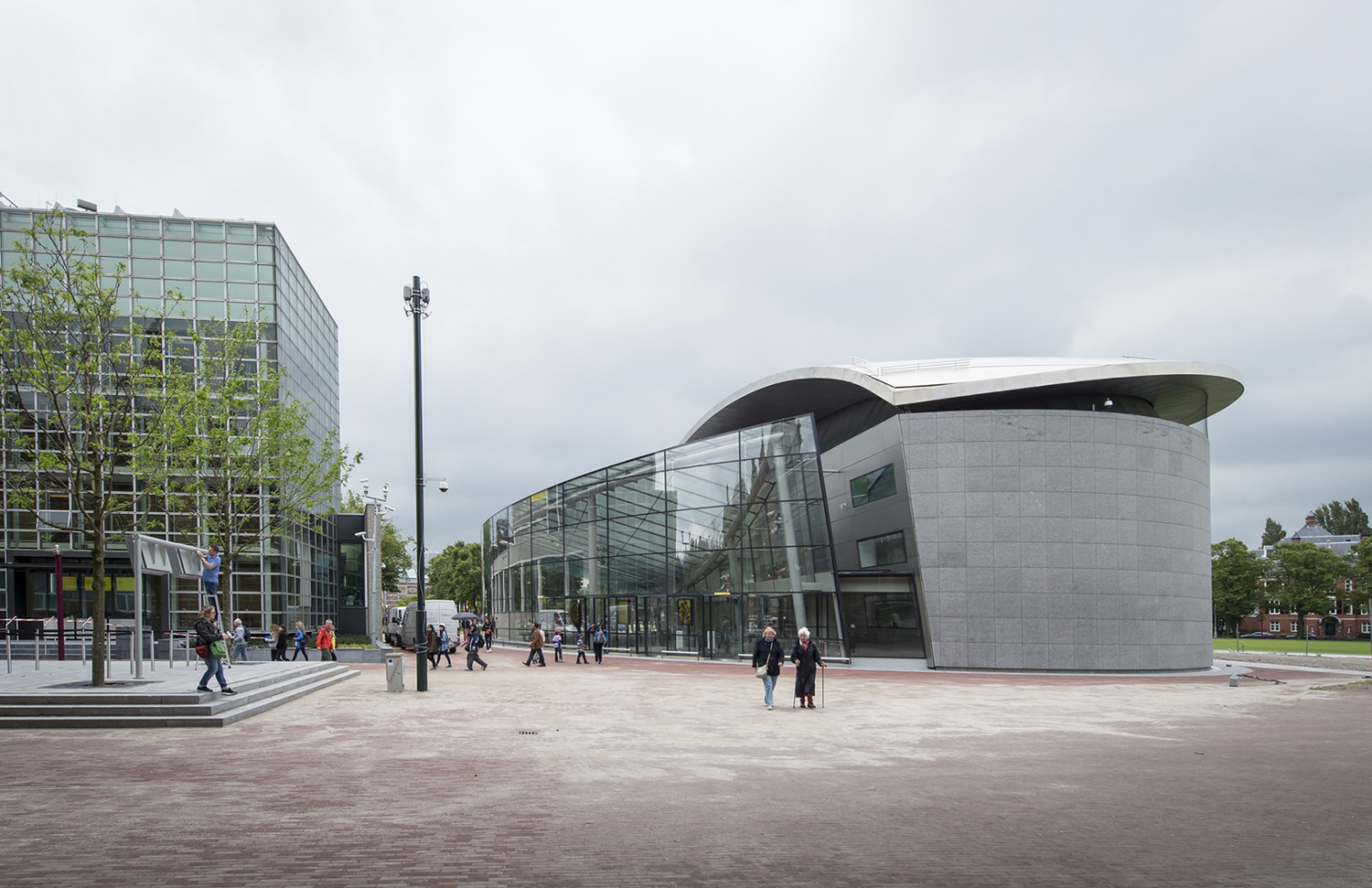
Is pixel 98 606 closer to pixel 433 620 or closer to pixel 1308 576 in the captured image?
pixel 433 620

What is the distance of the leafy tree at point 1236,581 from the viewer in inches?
3858

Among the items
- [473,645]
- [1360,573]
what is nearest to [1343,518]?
[1360,573]

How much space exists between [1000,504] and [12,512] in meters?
39.7

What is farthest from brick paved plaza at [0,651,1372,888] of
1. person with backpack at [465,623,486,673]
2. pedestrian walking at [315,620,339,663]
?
pedestrian walking at [315,620,339,663]

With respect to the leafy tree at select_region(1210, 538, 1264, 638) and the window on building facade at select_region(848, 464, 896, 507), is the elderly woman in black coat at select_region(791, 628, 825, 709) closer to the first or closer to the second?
the window on building facade at select_region(848, 464, 896, 507)

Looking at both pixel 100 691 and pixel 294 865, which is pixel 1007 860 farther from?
pixel 100 691

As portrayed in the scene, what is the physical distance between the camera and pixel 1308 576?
3780 inches

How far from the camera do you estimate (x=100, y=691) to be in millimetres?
15781

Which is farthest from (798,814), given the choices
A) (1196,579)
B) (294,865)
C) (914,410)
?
(1196,579)

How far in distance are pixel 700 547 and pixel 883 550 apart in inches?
278

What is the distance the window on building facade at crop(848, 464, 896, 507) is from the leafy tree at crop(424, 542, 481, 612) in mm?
80689

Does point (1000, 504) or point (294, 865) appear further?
point (1000, 504)

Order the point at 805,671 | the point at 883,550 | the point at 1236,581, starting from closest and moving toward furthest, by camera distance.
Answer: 1. the point at 805,671
2. the point at 883,550
3. the point at 1236,581

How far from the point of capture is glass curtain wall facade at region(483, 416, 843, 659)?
33.0 metres
